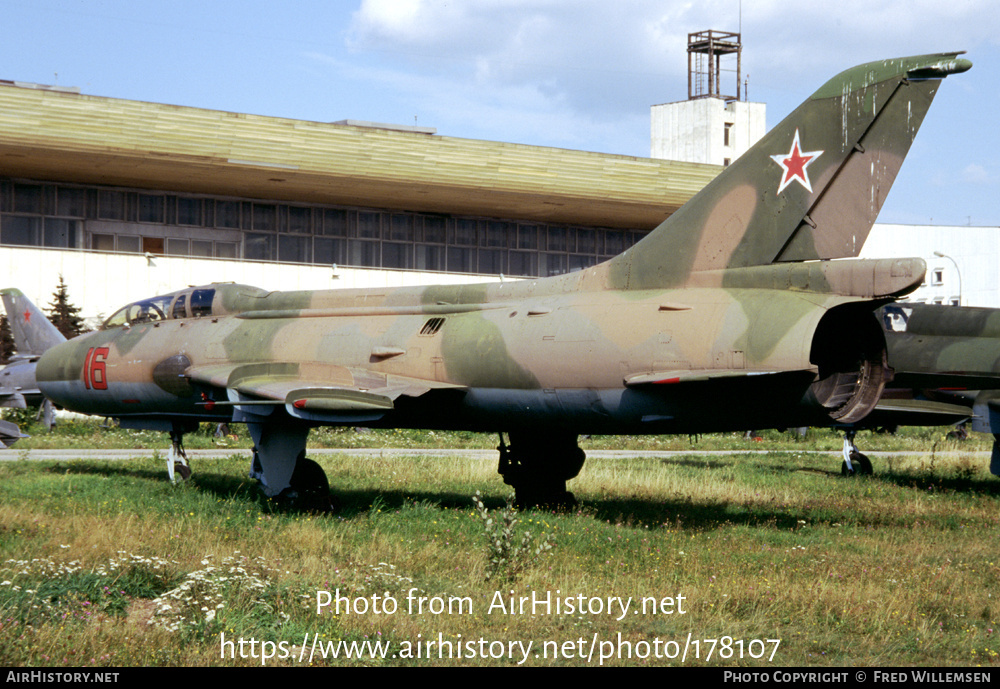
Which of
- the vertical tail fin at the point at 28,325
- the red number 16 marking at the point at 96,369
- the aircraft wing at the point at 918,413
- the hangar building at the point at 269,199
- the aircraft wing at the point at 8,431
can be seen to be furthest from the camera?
the hangar building at the point at 269,199

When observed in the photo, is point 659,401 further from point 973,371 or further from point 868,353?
point 973,371

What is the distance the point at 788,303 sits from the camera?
37.8 feet

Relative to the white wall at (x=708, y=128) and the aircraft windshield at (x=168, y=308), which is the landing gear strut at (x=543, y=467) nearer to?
the aircraft windshield at (x=168, y=308)

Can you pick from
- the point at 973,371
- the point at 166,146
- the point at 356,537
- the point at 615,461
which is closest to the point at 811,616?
the point at 356,537

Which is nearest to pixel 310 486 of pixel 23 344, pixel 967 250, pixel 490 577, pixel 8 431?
pixel 490 577

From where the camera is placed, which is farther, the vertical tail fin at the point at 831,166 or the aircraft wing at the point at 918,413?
the aircraft wing at the point at 918,413

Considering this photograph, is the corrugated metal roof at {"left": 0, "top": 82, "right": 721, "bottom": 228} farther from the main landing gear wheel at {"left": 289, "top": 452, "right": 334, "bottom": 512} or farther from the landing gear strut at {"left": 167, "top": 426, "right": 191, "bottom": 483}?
the main landing gear wheel at {"left": 289, "top": 452, "right": 334, "bottom": 512}

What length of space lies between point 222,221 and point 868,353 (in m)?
42.2

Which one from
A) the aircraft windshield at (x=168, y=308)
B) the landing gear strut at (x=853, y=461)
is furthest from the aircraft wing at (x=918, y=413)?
the aircraft windshield at (x=168, y=308)

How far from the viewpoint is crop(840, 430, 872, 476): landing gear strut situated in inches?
836

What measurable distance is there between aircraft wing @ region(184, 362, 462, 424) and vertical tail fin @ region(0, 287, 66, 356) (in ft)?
56.3

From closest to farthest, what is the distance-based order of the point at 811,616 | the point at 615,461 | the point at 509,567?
the point at 811,616 → the point at 509,567 → the point at 615,461

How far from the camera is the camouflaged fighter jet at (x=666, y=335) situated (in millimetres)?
11633

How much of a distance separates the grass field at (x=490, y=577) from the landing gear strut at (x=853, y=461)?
3020 millimetres
